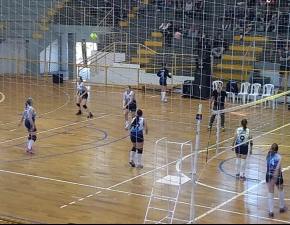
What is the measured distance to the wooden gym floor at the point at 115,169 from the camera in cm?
984

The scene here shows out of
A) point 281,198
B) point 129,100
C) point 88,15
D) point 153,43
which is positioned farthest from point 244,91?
point 281,198

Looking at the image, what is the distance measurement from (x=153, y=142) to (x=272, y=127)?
423 centimetres

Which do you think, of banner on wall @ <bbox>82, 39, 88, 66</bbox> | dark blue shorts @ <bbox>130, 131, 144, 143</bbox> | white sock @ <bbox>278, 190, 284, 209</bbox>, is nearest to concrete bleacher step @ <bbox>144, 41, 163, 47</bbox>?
banner on wall @ <bbox>82, 39, 88, 66</bbox>

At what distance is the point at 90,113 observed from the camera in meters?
18.7

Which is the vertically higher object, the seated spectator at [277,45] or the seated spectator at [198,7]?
the seated spectator at [198,7]

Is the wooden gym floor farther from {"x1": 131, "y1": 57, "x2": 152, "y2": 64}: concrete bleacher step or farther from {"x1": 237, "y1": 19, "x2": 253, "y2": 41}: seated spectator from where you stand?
{"x1": 131, "y1": 57, "x2": 152, "y2": 64}: concrete bleacher step

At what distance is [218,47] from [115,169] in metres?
11.2

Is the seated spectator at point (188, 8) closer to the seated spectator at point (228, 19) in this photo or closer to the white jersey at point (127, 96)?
the seated spectator at point (228, 19)

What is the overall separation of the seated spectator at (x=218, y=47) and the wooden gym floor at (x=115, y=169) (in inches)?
104

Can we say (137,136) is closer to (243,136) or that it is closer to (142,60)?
(243,136)

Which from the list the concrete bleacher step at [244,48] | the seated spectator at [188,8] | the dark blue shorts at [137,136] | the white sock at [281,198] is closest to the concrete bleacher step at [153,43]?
the concrete bleacher step at [244,48]

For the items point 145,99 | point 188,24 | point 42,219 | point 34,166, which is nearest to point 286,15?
point 188,24

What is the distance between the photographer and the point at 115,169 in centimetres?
1248

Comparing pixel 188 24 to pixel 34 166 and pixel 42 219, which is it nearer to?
pixel 34 166
